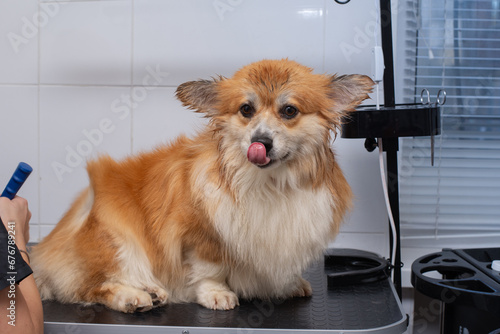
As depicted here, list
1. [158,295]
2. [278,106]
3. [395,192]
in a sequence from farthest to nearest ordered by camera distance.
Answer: [395,192], [158,295], [278,106]

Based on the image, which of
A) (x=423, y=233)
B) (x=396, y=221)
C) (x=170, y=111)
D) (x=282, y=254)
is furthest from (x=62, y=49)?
(x=423, y=233)

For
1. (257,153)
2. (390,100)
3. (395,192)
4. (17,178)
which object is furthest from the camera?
(395,192)

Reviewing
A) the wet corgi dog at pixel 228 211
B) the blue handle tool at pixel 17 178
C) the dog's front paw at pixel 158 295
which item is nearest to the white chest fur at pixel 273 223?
the wet corgi dog at pixel 228 211

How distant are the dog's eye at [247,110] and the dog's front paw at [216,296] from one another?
485mm

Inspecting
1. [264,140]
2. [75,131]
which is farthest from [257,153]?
[75,131]

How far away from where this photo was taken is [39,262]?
1558mm

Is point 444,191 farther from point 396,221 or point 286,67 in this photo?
point 286,67

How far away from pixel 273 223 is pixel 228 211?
0.13 meters

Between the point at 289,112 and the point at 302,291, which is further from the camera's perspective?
the point at 302,291

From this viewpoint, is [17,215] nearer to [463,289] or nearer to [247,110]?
[247,110]

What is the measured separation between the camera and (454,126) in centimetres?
210

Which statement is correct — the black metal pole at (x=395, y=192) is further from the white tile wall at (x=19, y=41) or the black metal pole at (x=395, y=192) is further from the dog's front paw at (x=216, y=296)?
the white tile wall at (x=19, y=41)

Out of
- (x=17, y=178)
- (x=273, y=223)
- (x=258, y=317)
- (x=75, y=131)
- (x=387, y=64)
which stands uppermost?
(x=387, y=64)

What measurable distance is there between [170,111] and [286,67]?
80 centimetres
